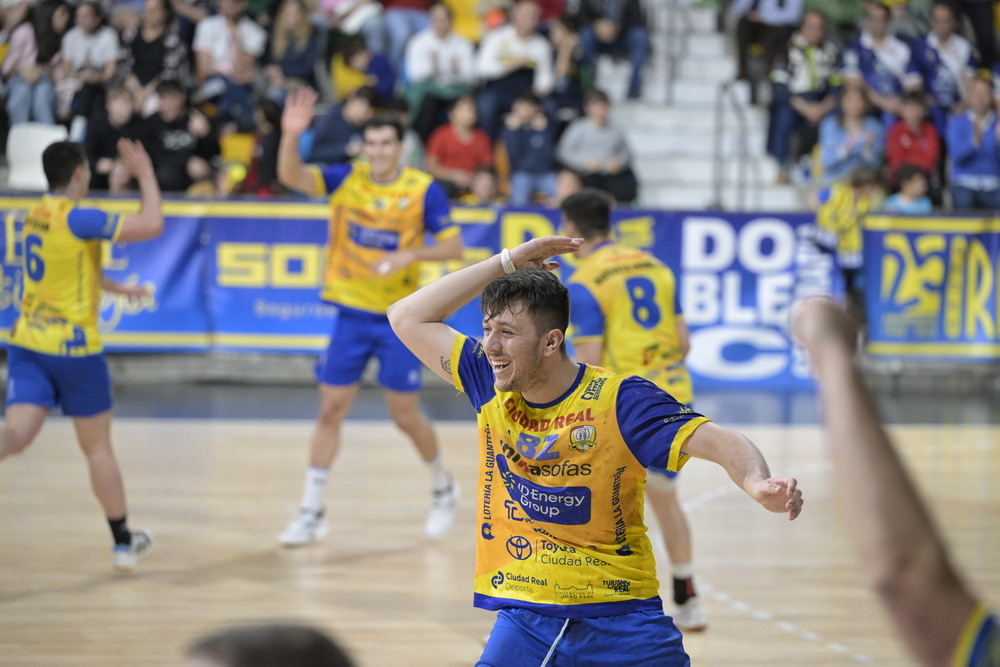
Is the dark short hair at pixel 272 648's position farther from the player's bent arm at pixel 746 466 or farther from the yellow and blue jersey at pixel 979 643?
the player's bent arm at pixel 746 466

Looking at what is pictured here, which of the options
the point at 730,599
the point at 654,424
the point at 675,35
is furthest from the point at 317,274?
the point at 654,424

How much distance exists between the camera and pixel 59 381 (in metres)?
6.04

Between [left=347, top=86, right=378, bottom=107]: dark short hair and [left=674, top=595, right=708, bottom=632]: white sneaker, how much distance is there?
7477 mm

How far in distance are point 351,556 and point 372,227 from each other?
6.65 feet

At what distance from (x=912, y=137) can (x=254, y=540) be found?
10.00m

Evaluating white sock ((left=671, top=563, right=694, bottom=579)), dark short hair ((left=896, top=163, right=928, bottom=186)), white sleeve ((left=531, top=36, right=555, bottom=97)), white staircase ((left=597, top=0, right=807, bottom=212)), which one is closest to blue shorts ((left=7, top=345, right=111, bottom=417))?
white sock ((left=671, top=563, right=694, bottom=579))

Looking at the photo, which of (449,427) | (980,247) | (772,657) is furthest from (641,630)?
(980,247)

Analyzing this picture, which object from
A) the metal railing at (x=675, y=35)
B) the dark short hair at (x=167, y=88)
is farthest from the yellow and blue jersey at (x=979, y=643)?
the metal railing at (x=675, y=35)

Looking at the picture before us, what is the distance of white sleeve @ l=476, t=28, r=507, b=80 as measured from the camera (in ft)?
46.2

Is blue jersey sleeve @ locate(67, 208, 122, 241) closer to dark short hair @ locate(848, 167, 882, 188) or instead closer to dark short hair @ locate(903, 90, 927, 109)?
dark short hair @ locate(848, 167, 882, 188)

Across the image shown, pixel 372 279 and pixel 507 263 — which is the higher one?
pixel 507 263

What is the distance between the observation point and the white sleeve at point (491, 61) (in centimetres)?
1408

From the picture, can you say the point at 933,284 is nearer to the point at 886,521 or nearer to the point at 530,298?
the point at 530,298

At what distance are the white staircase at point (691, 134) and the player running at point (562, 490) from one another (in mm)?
10928
